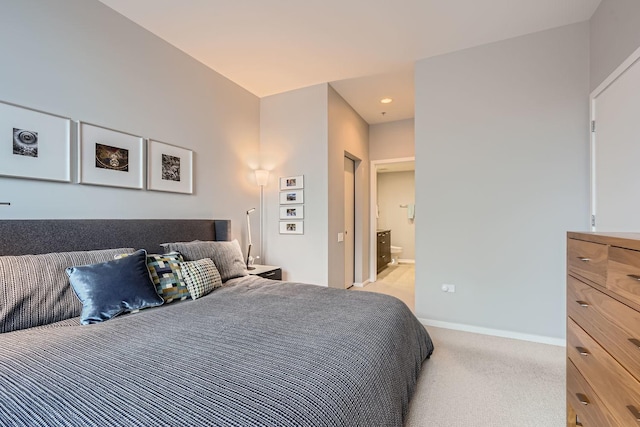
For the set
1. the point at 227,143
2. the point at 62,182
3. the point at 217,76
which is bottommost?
the point at 62,182

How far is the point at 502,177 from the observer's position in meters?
2.72

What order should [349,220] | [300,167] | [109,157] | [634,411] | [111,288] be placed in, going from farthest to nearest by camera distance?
[349,220] → [300,167] → [109,157] → [111,288] → [634,411]

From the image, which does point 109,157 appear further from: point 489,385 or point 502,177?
point 502,177

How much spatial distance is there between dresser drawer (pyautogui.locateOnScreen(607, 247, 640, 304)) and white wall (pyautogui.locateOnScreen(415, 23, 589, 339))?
184 centimetres

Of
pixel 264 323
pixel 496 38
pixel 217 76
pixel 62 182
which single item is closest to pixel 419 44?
pixel 496 38

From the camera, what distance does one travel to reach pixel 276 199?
12.9ft

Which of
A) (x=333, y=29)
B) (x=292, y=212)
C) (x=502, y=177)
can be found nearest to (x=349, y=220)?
(x=292, y=212)

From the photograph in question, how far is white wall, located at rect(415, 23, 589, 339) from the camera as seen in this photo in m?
2.51

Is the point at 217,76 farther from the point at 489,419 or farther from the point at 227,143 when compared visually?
the point at 489,419

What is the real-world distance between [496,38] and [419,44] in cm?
72

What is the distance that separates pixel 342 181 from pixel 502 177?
2.04m

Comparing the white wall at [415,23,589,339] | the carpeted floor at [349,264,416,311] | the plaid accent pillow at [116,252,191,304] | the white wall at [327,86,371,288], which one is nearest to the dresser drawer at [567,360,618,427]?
the white wall at [415,23,589,339]

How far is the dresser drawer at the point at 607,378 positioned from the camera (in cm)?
89

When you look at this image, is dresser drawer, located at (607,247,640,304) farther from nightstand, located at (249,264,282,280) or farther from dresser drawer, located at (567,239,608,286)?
nightstand, located at (249,264,282,280)
